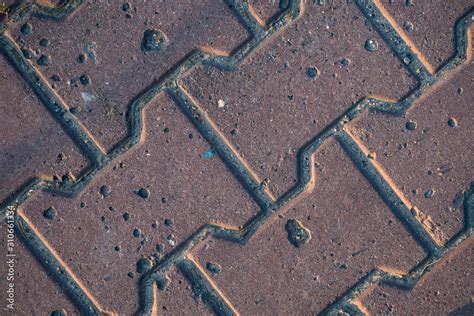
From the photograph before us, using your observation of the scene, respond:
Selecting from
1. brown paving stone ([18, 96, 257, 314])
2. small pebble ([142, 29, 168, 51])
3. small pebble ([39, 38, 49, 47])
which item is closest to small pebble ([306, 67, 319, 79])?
brown paving stone ([18, 96, 257, 314])

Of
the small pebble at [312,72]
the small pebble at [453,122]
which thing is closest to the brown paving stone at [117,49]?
the small pebble at [312,72]

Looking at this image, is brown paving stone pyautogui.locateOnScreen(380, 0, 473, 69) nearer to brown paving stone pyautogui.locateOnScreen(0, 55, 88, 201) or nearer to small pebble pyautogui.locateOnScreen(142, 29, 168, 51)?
small pebble pyautogui.locateOnScreen(142, 29, 168, 51)

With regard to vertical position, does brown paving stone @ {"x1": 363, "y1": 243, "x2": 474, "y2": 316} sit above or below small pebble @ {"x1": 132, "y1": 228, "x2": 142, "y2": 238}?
below

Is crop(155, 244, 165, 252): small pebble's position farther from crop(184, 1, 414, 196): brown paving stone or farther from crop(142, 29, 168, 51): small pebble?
crop(142, 29, 168, 51): small pebble

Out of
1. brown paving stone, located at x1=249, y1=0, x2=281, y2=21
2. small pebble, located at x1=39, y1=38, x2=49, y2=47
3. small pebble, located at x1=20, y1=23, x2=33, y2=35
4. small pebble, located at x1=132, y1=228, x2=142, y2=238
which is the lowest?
small pebble, located at x1=132, y1=228, x2=142, y2=238

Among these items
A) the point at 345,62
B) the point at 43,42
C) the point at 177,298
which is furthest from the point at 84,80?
the point at 345,62

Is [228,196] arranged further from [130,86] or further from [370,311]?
[370,311]

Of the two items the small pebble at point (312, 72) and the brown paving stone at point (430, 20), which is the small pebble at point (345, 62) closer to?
the small pebble at point (312, 72)
